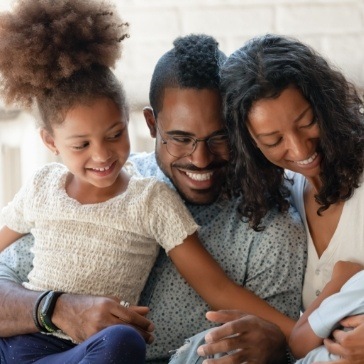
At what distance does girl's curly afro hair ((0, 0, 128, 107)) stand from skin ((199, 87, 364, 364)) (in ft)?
1.16

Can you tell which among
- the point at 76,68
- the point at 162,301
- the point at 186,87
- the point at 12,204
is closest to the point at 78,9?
the point at 76,68

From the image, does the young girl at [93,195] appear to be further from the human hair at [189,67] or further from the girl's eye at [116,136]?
the human hair at [189,67]

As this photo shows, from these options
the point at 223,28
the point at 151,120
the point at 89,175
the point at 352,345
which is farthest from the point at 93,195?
the point at 223,28

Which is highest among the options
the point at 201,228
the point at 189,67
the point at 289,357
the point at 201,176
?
the point at 189,67

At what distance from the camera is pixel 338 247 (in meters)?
1.80

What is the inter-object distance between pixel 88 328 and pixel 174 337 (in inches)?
10.0

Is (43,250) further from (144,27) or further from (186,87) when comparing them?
(144,27)

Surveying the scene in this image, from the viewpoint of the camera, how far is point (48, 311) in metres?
1.74

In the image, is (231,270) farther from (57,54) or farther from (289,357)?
(57,54)

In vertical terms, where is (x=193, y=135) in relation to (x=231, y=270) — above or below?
above

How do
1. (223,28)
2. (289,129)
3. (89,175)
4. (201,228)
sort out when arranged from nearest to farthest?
(289,129) → (89,175) → (201,228) → (223,28)

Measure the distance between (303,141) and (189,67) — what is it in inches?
11.9

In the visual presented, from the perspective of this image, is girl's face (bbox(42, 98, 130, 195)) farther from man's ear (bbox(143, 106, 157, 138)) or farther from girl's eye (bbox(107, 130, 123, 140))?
man's ear (bbox(143, 106, 157, 138))

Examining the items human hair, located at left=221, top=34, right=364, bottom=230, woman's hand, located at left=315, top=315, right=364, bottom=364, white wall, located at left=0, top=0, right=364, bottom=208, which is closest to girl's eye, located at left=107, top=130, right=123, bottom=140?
human hair, located at left=221, top=34, right=364, bottom=230
